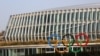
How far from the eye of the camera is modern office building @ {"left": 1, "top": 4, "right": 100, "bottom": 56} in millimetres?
72600

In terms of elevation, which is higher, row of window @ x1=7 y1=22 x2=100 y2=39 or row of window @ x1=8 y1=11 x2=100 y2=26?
row of window @ x1=8 y1=11 x2=100 y2=26

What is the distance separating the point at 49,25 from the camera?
8062cm

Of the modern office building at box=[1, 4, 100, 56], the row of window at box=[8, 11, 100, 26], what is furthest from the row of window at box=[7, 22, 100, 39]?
the row of window at box=[8, 11, 100, 26]

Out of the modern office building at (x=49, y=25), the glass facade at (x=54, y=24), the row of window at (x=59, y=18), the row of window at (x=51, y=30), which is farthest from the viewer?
the row of window at (x=59, y=18)

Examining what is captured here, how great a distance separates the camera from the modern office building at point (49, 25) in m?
72.6

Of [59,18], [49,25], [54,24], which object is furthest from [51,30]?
[59,18]

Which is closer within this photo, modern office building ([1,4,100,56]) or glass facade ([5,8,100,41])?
modern office building ([1,4,100,56])

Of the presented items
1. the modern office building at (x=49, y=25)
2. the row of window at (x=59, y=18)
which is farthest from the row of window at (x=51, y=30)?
the row of window at (x=59, y=18)

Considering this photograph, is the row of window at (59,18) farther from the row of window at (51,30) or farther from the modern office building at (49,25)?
the row of window at (51,30)

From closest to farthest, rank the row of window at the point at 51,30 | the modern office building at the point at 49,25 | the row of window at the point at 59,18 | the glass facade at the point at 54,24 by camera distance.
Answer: the modern office building at the point at 49,25, the row of window at the point at 51,30, the glass facade at the point at 54,24, the row of window at the point at 59,18

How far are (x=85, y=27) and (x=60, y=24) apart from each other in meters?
6.53

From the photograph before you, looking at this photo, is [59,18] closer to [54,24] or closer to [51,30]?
[54,24]

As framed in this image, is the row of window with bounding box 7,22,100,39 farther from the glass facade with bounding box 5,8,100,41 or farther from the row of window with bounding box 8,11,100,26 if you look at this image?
the row of window with bounding box 8,11,100,26

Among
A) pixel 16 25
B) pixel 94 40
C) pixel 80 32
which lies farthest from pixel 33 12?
pixel 94 40
